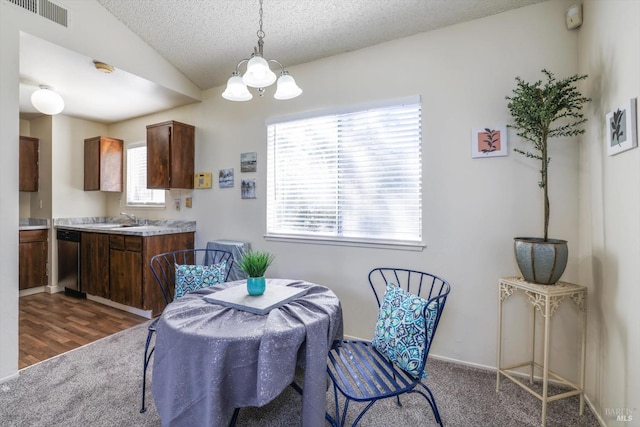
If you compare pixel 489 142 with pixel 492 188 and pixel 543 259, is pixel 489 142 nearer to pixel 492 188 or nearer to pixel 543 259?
pixel 492 188

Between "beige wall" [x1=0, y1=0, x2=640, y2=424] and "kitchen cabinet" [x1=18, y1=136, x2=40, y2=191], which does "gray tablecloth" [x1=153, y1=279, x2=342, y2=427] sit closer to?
"beige wall" [x1=0, y1=0, x2=640, y2=424]

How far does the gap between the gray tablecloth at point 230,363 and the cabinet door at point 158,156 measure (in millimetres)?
2693

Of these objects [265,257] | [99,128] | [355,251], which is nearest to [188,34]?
[265,257]

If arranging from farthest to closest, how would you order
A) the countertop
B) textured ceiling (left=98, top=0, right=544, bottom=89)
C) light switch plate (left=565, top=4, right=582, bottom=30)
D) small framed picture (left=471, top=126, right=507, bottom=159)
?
1. the countertop
2. textured ceiling (left=98, top=0, right=544, bottom=89)
3. small framed picture (left=471, top=126, right=507, bottom=159)
4. light switch plate (left=565, top=4, right=582, bottom=30)

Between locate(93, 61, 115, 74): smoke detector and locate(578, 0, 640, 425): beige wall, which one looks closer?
locate(578, 0, 640, 425): beige wall

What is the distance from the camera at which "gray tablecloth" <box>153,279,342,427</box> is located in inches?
46.1

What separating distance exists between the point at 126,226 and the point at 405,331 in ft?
13.7

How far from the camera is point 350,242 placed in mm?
2689

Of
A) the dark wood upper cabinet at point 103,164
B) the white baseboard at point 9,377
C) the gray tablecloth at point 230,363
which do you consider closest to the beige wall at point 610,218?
the gray tablecloth at point 230,363

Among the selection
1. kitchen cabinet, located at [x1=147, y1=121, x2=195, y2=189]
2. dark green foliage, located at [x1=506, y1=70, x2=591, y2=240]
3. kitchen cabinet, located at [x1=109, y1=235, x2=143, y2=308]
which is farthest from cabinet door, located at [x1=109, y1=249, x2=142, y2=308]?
dark green foliage, located at [x1=506, y1=70, x2=591, y2=240]

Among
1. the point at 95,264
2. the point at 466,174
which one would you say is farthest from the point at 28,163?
the point at 466,174

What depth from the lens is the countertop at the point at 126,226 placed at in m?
3.30

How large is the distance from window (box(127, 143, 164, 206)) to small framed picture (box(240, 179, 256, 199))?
5.83 feet

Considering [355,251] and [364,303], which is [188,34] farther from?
[364,303]
